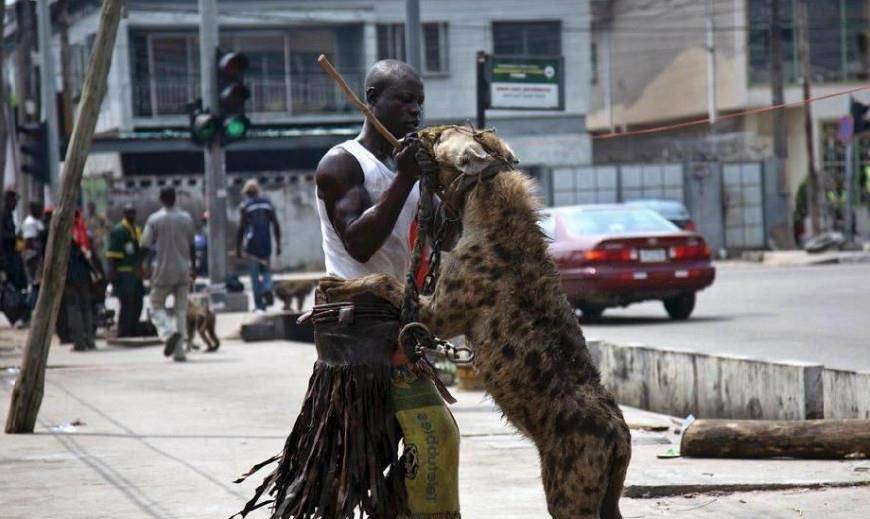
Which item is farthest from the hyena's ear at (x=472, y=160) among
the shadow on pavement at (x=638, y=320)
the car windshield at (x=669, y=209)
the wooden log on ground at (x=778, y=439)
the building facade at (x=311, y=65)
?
the building facade at (x=311, y=65)

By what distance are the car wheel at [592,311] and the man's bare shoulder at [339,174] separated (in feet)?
44.0

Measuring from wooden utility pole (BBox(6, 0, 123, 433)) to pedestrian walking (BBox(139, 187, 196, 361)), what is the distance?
17.2 feet

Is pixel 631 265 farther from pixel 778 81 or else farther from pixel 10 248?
pixel 778 81

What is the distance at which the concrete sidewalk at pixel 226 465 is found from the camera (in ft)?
22.4

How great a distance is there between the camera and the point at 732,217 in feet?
119

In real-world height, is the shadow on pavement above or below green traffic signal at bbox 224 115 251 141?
below

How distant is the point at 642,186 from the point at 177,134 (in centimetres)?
1158

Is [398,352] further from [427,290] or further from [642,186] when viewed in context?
[642,186]

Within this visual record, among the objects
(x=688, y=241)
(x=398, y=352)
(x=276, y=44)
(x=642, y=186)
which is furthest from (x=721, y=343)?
(x=276, y=44)

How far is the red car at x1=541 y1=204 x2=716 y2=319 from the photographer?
17.1 m

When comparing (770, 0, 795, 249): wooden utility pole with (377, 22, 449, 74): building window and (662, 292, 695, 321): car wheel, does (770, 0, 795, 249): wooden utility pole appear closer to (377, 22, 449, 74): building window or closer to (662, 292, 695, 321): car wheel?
(377, 22, 449, 74): building window

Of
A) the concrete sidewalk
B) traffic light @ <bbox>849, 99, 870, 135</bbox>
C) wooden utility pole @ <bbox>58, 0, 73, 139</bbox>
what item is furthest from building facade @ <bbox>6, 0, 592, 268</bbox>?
the concrete sidewalk

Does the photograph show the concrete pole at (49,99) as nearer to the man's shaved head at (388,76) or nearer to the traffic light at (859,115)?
the traffic light at (859,115)

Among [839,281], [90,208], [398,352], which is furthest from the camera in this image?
[90,208]
